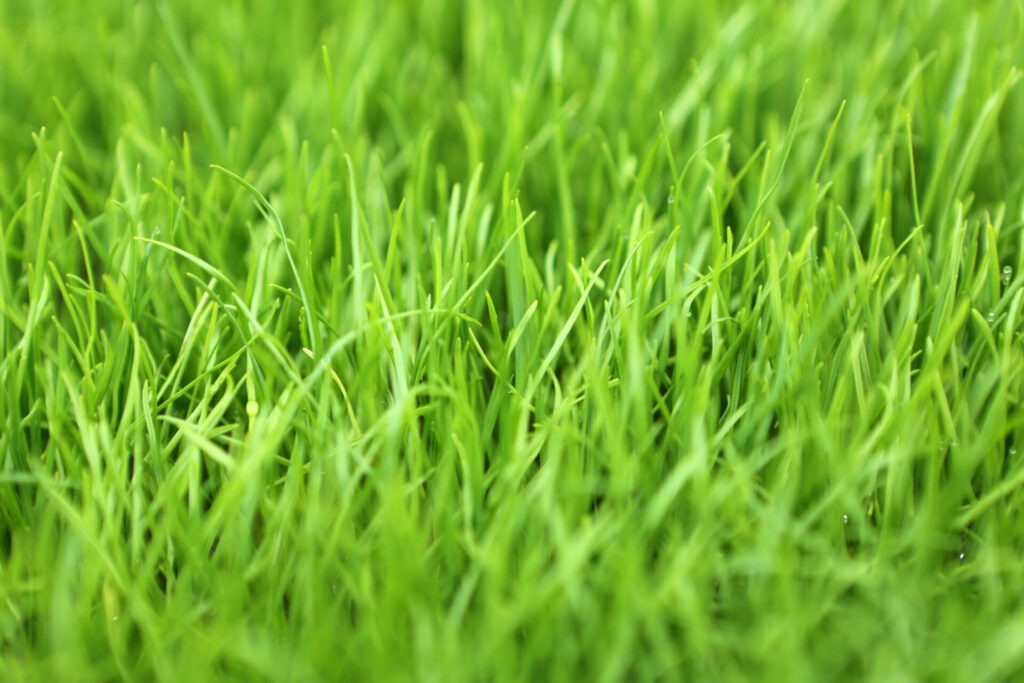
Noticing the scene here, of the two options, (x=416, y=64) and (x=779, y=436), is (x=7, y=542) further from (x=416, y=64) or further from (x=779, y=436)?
(x=416, y=64)

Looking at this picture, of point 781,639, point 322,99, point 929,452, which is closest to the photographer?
point 781,639

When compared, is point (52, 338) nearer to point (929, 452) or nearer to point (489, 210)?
point (489, 210)

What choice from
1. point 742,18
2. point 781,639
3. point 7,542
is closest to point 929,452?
point 781,639

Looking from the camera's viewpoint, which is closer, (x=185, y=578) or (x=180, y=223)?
(x=185, y=578)

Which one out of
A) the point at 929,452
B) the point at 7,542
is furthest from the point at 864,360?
the point at 7,542

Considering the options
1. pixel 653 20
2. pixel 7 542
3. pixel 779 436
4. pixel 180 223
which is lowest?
pixel 7 542

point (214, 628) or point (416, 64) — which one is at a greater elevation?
point (416, 64)

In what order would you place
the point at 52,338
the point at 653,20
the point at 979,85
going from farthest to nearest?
the point at 653,20 → the point at 979,85 → the point at 52,338
